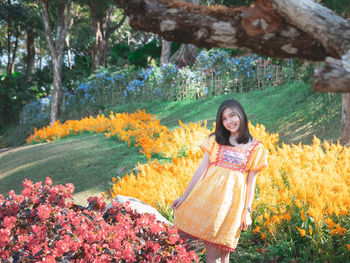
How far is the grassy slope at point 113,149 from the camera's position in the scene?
597cm

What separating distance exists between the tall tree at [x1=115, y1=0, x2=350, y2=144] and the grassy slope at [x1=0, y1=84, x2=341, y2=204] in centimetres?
402

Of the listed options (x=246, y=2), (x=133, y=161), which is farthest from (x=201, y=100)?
(x=246, y=2)

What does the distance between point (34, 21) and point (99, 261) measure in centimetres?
1971

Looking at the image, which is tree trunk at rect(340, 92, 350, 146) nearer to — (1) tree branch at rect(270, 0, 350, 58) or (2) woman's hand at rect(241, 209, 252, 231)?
(2) woman's hand at rect(241, 209, 252, 231)

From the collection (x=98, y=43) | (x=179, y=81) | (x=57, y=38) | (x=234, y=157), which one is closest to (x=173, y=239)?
(x=234, y=157)

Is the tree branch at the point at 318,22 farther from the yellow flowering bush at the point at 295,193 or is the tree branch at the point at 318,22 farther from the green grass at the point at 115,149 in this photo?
the green grass at the point at 115,149

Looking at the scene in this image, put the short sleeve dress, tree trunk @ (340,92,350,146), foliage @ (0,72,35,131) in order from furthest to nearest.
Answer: foliage @ (0,72,35,131)
tree trunk @ (340,92,350,146)
the short sleeve dress

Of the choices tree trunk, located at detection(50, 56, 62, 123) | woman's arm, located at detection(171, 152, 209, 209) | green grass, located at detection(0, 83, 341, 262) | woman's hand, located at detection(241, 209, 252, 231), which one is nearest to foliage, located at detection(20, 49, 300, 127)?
green grass, located at detection(0, 83, 341, 262)

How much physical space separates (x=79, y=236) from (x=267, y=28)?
1.54 m

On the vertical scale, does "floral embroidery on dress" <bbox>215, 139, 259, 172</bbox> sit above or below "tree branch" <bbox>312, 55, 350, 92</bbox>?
below

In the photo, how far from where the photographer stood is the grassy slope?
5.97m

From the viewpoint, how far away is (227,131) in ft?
9.69

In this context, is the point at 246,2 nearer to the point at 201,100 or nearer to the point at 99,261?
the point at 99,261

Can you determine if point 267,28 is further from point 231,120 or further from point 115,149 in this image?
point 115,149
